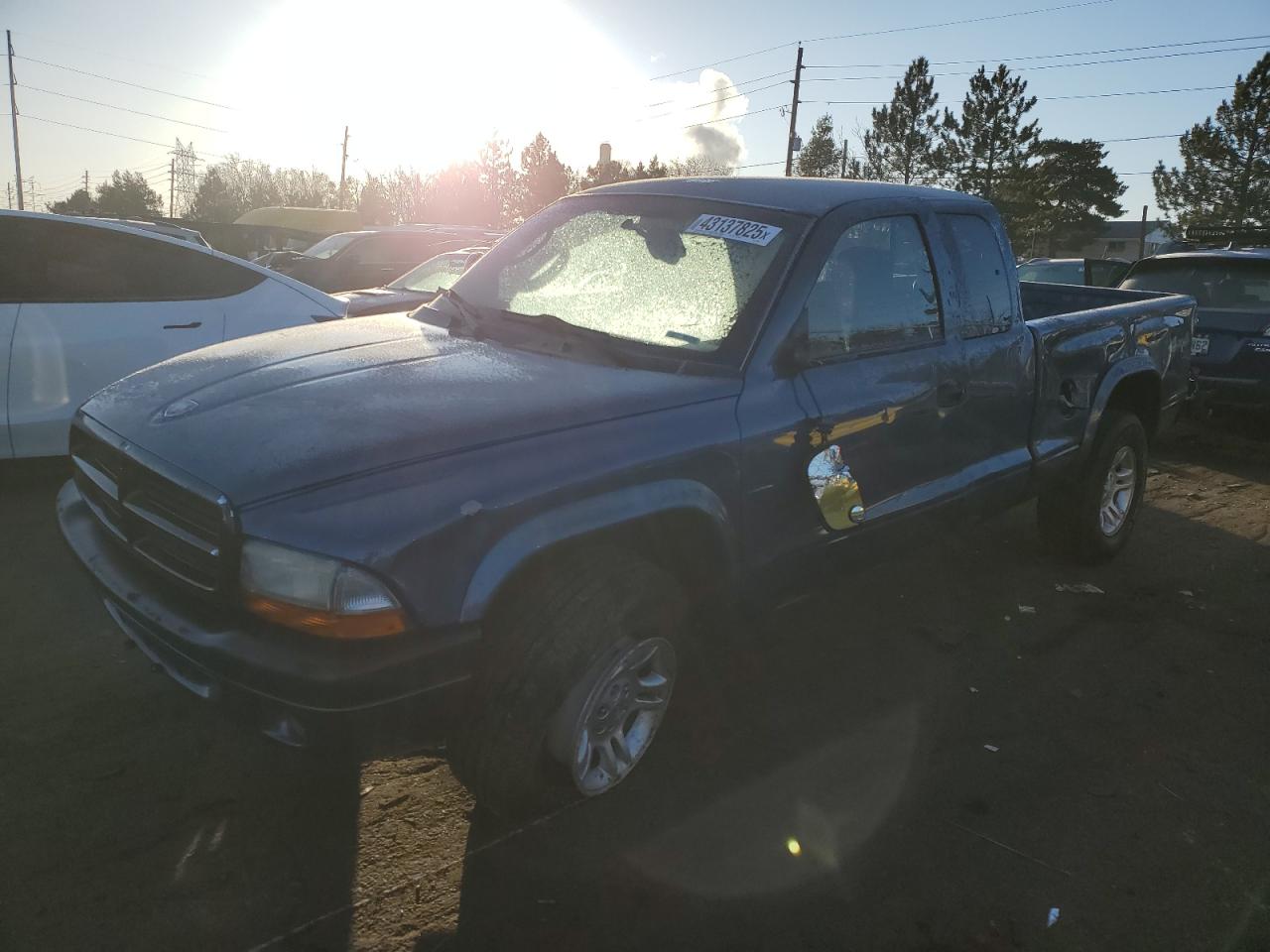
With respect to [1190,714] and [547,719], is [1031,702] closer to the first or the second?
[1190,714]

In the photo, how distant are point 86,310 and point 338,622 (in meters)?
3.84

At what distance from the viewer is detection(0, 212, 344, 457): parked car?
485 cm

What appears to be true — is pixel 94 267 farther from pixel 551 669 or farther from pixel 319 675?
pixel 551 669

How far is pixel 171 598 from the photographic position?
245 cm

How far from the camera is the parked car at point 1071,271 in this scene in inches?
499

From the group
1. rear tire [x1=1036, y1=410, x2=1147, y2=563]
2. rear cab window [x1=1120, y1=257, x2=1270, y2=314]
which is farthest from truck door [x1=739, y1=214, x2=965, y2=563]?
rear cab window [x1=1120, y1=257, x2=1270, y2=314]

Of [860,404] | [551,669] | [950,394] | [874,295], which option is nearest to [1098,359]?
[950,394]

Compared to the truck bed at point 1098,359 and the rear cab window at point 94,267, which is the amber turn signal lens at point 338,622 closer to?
the truck bed at point 1098,359

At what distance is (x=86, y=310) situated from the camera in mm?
5043

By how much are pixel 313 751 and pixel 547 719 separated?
1.87 ft

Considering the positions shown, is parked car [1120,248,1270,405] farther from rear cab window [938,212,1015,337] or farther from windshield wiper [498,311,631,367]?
windshield wiper [498,311,631,367]

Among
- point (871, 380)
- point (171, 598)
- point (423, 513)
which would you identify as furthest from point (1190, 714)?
point (171, 598)

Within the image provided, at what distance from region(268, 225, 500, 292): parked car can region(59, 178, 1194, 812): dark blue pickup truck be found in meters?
8.93

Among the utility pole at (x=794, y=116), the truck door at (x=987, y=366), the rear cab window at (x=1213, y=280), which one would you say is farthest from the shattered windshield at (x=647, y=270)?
the utility pole at (x=794, y=116)
